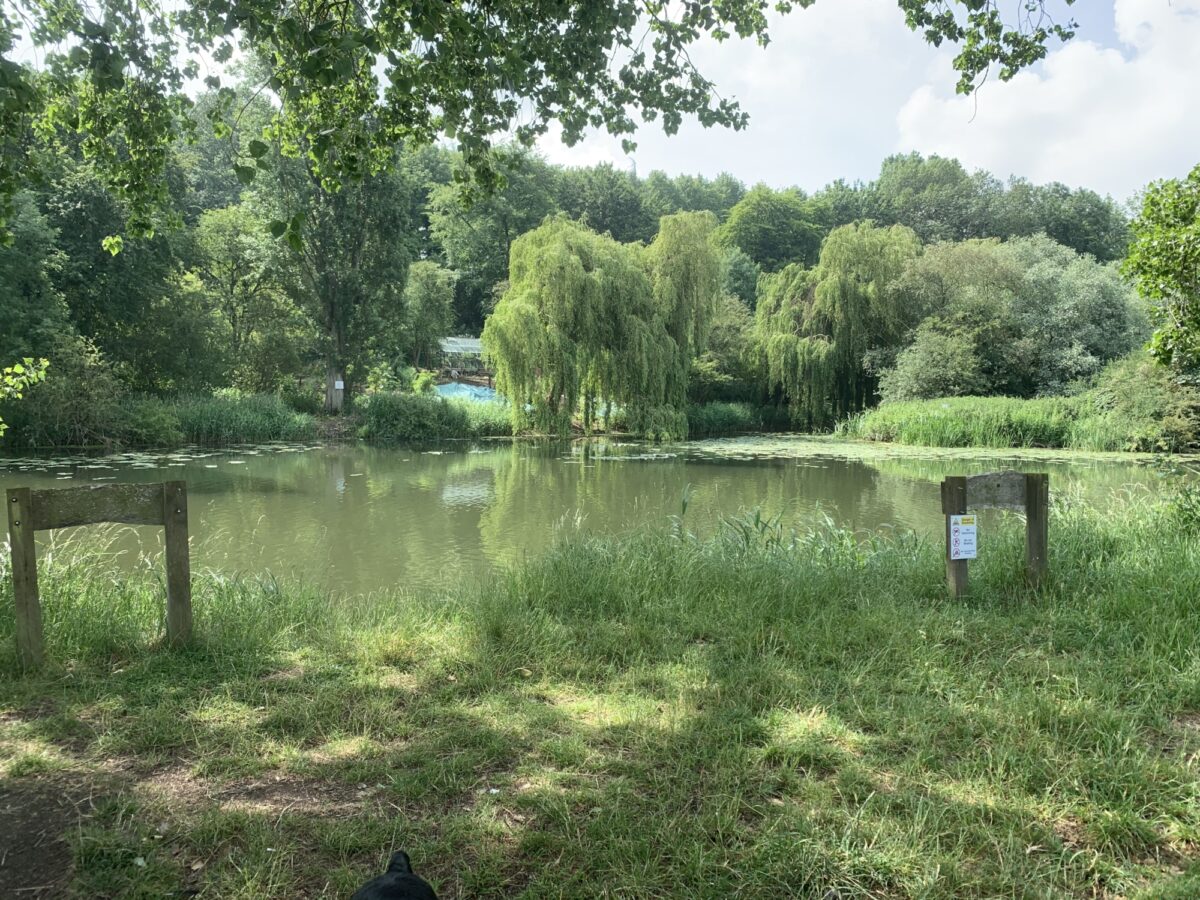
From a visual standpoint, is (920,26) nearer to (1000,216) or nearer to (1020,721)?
(1020,721)

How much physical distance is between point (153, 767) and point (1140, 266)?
254 inches

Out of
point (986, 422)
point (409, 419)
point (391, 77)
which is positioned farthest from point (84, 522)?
point (986, 422)

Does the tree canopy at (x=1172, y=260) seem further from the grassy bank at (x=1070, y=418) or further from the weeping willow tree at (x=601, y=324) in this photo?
the weeping willow tree at (x=601, y=324)

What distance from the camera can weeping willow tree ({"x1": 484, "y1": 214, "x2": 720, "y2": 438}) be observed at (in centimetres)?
1880

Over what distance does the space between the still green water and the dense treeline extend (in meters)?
2.49

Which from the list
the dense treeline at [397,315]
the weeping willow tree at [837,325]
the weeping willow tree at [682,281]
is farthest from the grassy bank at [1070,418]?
the weeping willow tree at [682,281]

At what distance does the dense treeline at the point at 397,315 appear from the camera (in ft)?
57.0

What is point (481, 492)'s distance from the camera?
11883 mm

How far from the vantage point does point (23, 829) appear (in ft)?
6.44

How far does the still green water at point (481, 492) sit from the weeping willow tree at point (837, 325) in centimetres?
460

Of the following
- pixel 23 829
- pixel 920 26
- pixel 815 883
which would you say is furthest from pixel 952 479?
pixel 23 829

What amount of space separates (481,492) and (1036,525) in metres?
8.88

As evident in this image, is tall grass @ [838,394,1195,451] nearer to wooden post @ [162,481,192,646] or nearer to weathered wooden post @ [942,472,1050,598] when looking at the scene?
weathered wooden post @ [942,472,1050,598]

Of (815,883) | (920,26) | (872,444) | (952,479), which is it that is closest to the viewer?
(815,883)
